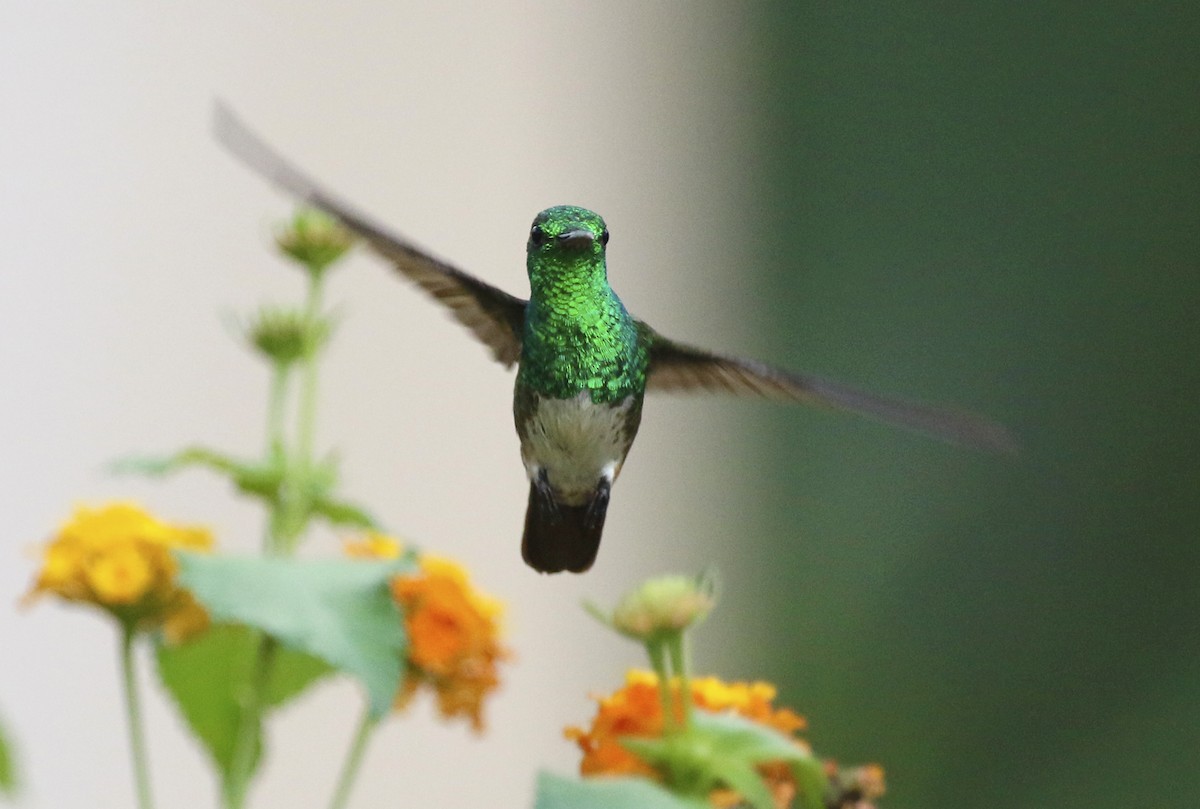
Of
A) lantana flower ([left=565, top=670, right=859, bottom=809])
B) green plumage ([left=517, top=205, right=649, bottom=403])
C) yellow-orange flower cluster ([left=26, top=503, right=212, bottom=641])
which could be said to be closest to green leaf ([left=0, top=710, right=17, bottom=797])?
yellow-orange flower cluster ([left=26, top=503, right=212, bottom=641])

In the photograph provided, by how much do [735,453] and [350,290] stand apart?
632mm

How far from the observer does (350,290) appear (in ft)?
4.83

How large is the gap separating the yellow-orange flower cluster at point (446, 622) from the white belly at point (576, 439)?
229 millimetres

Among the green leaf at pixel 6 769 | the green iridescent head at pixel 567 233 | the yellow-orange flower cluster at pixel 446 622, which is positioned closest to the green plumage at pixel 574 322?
the green iridescent head at pixel 567 233

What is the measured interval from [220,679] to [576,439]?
0.37 m

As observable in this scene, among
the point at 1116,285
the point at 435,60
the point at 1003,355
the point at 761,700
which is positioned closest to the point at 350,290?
the point at 435,60

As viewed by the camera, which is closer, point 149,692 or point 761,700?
point 761,700

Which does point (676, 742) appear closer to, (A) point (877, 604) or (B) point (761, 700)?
(B) point (761, 700)

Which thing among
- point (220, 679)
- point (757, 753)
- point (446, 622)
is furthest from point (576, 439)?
point (220, 679)

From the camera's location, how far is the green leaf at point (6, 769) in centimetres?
61

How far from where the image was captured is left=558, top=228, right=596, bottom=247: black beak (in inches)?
11.4

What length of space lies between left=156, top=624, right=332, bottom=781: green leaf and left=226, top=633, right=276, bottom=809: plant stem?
4cm

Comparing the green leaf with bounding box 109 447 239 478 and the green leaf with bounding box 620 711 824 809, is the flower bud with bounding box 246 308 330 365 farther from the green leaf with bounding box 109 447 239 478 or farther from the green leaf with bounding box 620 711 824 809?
the green leaf with bounding box 620 711 824 809

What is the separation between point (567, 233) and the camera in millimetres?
295
